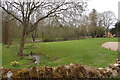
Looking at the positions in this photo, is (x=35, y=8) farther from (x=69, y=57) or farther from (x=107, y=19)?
(x=107, y=19)

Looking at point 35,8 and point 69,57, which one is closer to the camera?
point 69,57

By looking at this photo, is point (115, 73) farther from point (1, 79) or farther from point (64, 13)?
point (64, 13)

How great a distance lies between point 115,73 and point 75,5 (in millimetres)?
7500

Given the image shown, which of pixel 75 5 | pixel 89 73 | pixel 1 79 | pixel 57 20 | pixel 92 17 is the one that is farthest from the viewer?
pixel 92 17

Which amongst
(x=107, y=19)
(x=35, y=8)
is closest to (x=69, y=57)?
(x=35, y=8)

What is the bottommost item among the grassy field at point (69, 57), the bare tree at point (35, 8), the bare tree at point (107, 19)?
the grassy field at point (69, 57)

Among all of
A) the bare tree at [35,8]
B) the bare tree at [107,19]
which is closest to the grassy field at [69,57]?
the bare tree at [35,8]

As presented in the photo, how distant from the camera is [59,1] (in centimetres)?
1059

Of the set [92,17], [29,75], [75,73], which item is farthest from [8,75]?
[92,17]

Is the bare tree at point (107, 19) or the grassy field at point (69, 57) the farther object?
the bare tree at point (107, 19)

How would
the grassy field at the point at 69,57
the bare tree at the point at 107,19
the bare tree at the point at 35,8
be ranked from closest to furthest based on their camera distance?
the grassy field at the point at 69,57
the bare tree at the point at 35,8
the bare tree at the point at 107,19

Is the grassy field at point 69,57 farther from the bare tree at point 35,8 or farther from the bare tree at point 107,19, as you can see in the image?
the bare tree at point 107,19

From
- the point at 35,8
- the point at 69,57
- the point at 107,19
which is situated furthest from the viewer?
the point at 107,19

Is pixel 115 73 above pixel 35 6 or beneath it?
beneath
